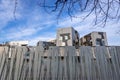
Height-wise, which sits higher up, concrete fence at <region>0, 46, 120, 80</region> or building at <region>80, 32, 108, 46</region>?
building at <region>80, 32, 108, 46</region>

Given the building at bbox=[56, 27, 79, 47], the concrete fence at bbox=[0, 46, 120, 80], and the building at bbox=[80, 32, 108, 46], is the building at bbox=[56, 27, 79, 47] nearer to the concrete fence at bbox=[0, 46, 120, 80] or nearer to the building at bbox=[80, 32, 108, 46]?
the building at bbox=[80, 32, 108, 46]

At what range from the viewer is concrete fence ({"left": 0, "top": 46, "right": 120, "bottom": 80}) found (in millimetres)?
4895

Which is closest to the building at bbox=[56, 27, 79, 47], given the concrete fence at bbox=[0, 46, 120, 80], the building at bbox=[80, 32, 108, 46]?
the building at bbox=[80, 32, 108, 46]

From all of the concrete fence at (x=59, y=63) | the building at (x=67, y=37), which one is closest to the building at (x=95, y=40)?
the building at (x=67, y=37)

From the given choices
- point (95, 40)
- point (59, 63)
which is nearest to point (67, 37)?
point (95, 40)

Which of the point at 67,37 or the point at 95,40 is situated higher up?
the point at 67,37

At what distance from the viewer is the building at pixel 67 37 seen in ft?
40.0

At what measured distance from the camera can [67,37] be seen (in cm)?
1230

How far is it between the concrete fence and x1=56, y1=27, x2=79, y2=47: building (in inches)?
270

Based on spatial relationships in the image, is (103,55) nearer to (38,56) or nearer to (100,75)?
(100,75)

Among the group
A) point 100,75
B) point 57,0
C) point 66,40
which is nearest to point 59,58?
point 100,75

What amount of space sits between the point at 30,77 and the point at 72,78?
3.87 feet

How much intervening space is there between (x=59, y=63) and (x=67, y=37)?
733 centimetres

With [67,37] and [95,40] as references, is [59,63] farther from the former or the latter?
[95,40]
